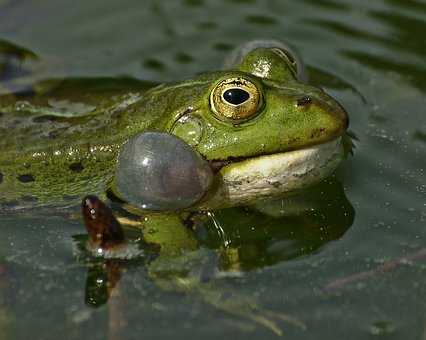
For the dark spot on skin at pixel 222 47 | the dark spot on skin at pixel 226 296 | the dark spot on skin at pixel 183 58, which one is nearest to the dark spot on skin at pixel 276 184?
the dark spot on skin at pixel 226 296

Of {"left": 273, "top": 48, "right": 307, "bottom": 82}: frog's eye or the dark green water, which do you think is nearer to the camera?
the dark green water

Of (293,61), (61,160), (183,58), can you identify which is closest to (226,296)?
(61,160)

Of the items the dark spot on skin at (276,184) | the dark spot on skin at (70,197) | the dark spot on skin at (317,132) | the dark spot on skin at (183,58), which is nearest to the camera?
the dark spot on skin at (317,132)

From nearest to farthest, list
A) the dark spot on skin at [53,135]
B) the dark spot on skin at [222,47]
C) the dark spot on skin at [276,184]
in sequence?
the dark spot on skin at [276,184]
the dark spot on skin at [53,135]
the dark spot on skin at [222,47]

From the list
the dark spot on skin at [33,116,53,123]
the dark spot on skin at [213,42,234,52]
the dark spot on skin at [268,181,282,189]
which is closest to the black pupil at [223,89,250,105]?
the dark spot on skin at [268,181,282,189]

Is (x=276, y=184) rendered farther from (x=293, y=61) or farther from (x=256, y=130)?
(x=293, y=61)

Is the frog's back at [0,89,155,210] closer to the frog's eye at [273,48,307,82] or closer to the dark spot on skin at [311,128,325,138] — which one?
the frog's eye at [273,48,307,82]

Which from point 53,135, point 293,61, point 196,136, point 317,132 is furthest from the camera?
point 293,61

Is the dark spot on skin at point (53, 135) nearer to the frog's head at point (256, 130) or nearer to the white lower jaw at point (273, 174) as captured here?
the frog's head at point (256, 130)
